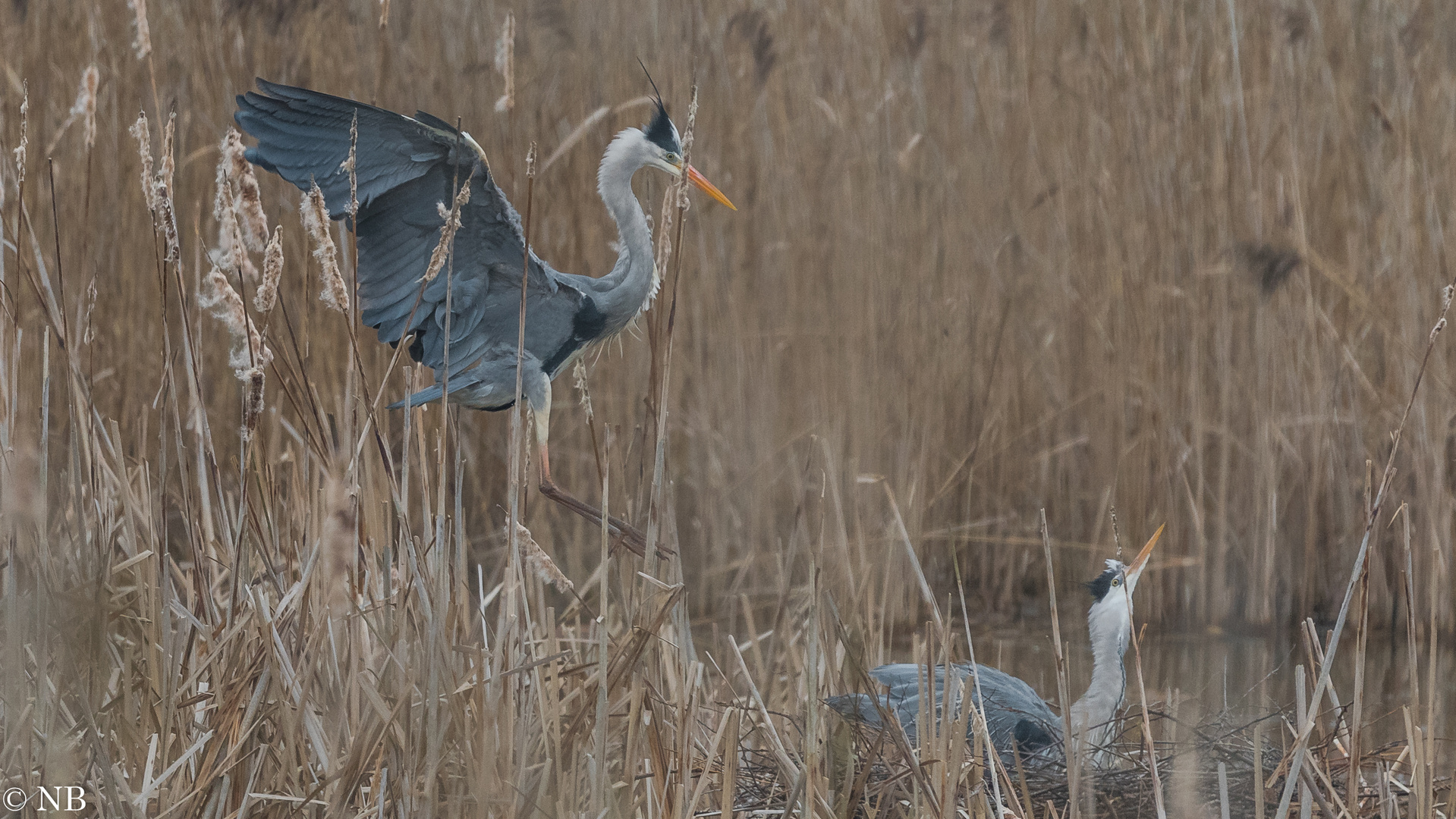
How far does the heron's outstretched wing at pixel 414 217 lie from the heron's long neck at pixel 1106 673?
3.54 feet

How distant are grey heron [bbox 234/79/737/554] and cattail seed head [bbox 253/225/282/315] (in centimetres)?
45

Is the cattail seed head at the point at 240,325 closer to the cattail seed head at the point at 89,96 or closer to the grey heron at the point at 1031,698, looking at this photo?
the cattail seed head at the point at 89,96

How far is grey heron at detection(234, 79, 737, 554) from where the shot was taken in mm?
2053

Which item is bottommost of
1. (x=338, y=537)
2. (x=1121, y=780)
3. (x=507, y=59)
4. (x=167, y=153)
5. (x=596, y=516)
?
(x=1121, y=780)

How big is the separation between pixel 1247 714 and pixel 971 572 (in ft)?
3.25

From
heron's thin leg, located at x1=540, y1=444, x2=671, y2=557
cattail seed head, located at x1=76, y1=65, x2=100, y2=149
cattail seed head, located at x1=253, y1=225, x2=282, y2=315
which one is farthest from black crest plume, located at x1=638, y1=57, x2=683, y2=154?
cattail seed head, located at x1=253, y1=225, x2=282, y2=315

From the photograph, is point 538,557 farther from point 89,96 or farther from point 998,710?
point 998,710

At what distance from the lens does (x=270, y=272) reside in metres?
1.43

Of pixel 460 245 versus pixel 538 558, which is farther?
pixel 460 245

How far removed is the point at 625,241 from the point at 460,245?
1.04ft

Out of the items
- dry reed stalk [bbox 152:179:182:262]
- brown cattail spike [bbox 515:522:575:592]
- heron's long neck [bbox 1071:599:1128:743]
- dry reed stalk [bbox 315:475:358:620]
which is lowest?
heron's long neck [bbox 1071:599:1128:743]

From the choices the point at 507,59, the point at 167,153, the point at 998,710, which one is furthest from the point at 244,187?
the point at 998,710

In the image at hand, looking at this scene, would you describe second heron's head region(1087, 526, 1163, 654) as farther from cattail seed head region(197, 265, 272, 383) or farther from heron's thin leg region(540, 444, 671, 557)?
cattail seed head region(197, 265, 272, 383)

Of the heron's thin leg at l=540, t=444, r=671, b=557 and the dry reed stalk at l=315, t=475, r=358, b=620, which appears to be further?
the heron's thin leg at l=540, t=444, r=671, b=557
